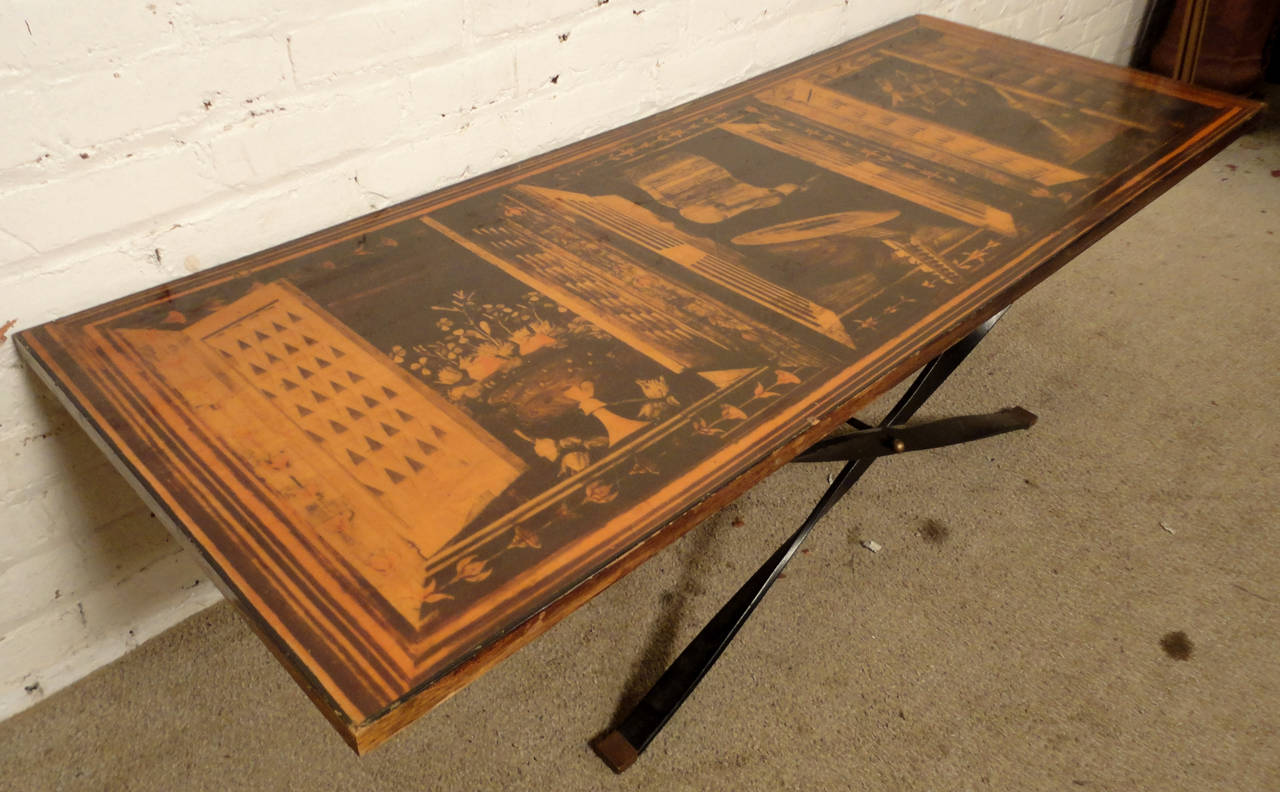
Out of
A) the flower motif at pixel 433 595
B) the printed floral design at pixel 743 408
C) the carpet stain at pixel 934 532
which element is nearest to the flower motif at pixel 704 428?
the printed floral design at pixel 743 408

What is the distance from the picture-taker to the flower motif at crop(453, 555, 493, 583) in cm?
84

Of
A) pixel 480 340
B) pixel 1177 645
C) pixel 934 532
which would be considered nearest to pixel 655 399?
pixel 480 340

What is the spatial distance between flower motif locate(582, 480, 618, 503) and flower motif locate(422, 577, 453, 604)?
0.17m

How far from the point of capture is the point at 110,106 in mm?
1116

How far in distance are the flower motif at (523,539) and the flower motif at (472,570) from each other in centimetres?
3

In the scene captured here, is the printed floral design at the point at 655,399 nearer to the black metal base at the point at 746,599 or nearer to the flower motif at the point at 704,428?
the flower motif at the point at 704,428

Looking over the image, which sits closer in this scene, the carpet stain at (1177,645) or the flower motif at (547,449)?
the flower motif at (547,449)

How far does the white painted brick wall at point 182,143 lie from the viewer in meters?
1.10

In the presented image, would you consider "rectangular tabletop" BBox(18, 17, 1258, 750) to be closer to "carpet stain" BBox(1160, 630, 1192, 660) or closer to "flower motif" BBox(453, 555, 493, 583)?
"flower motif" BBox(453, 555, 493, 583)

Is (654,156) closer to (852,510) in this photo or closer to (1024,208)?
(1024,208)

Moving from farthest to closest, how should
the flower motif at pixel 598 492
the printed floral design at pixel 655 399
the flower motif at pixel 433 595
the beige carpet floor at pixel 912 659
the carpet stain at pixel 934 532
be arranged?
the carpet stain at pixel 934 532
the beige carpet floor at pixel 912 659
the printed floral design at pixel 655 399
the flower motif at pixel 598 492
the flower motif at pixel 433 595

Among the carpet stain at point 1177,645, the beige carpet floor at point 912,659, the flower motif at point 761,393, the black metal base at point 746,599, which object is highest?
the flower motif at point 761,393

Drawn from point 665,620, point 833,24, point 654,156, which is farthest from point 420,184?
point 833,24

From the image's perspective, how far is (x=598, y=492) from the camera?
935 mm
